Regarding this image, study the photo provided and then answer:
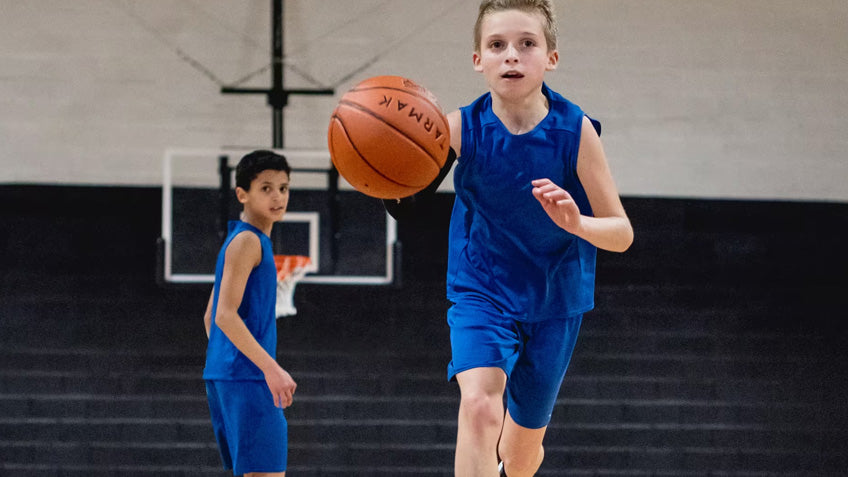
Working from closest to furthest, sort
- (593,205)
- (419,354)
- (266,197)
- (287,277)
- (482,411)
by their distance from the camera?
1. (482,411)
2. (593,205)
3. (266,197)
4. (287,277)
5. (419,354)

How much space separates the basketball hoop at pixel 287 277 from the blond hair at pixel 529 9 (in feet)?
8.75

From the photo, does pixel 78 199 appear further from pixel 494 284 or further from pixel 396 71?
pixel 494 284

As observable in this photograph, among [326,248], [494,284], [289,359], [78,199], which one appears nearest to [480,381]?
[494,284]

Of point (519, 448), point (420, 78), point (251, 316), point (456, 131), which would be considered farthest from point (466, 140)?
point (420, 78)

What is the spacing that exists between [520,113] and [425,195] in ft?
1.25

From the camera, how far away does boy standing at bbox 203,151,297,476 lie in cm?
339

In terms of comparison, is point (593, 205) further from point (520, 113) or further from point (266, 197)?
point (266, 197)

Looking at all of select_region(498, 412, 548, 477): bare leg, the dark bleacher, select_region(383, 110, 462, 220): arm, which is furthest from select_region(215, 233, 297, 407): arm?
the dark bleacher

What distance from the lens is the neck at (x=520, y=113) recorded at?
106 inches

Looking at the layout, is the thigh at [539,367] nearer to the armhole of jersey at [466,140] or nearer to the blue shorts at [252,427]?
the armhole of jersey at [466,140]

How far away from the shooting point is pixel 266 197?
3.73 meters

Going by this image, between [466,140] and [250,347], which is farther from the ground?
[466,140]

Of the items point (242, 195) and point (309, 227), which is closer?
point (242, 195)

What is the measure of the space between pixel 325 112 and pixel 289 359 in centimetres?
164
